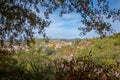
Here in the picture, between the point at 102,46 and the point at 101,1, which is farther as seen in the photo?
the point at 102,46

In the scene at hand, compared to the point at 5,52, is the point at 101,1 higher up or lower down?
higher up

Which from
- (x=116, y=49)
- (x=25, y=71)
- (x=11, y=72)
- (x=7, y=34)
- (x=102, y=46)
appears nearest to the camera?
(x=7, y=34)

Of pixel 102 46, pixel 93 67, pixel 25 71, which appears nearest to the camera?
pixel 93 67

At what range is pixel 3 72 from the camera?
10.9 m

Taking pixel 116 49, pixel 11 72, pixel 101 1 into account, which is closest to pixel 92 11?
pixel 101 1

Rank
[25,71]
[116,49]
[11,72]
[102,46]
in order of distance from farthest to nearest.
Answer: [102,46], [116,49], [25,71], [11,72]

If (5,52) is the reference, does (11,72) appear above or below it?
below

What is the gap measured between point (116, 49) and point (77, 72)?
12.2 meters

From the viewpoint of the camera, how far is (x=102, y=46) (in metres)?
22.2

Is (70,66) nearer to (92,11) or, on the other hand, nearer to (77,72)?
(77,72)

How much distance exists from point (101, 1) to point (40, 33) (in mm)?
1714

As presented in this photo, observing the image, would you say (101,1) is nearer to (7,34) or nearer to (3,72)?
(7,34)

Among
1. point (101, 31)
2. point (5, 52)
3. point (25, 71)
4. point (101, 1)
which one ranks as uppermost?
point (101, 1)

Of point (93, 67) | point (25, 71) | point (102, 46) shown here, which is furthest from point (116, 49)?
point (93, 67)
